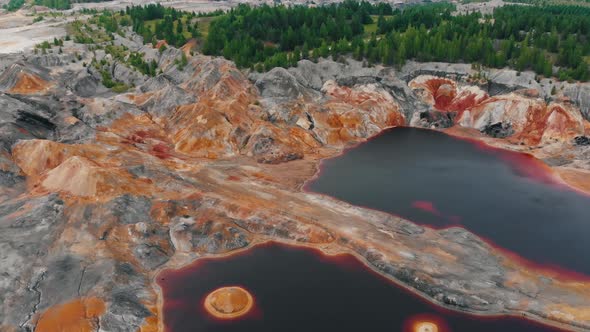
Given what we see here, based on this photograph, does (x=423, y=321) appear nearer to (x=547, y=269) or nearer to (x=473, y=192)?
(x=547, y=269)

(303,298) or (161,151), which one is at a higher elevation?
(161,151)

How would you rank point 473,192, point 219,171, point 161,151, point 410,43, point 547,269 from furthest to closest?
point 410,43
point 161,151
point 219,171
point 473,192
point 547,269

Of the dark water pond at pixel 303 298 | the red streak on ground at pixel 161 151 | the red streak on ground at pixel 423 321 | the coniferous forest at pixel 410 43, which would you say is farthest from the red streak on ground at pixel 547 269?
the coniferous forest at pixel 410 43

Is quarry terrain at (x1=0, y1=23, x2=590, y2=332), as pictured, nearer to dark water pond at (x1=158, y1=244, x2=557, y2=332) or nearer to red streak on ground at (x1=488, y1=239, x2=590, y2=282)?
red streak on ground at (x1=488, y1=239, x2=590, y2=282)

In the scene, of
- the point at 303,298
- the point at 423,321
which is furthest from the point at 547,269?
the point at 303,298

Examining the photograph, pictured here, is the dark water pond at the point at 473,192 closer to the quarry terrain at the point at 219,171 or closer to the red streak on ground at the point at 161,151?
the quarry terrain at the point at 219,171

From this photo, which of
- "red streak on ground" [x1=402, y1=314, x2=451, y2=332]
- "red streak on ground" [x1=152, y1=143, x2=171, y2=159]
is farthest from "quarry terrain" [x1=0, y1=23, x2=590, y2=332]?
"red streak on ground" [x1=402, y1=314, x2=451, y2=332]

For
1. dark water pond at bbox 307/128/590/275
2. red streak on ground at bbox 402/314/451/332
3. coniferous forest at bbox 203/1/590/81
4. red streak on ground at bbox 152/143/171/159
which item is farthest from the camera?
coniferous forest at bbox 203/1/590/81
